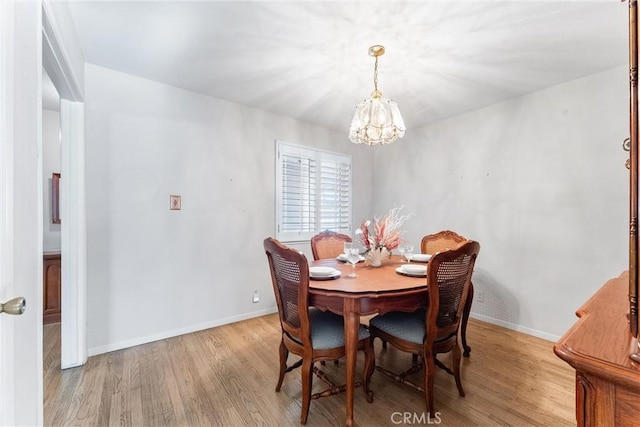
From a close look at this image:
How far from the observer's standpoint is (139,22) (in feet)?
6.21

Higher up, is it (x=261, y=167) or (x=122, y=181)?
(x=261, y=167)

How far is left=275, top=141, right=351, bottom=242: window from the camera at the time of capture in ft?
11.7

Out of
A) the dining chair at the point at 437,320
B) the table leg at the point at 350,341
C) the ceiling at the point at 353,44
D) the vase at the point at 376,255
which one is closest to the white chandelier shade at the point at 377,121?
the ceiling at the point at 353,44

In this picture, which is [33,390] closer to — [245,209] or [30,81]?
[30,81]

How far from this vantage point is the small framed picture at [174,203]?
9.17ft

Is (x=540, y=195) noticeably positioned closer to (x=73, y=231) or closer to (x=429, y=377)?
(x=429, y=377)

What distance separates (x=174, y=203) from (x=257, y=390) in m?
1.87

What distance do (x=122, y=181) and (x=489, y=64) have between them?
3.31m

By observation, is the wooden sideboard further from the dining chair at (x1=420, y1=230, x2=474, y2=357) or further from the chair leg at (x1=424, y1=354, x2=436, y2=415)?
the dining chair at (x1=420, y1=230, x2=474, y2=357)

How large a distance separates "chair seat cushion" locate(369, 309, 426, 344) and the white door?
1.71 m

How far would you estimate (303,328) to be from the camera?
1621mm

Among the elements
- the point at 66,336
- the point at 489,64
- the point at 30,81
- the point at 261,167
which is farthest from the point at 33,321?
the point at 489,64

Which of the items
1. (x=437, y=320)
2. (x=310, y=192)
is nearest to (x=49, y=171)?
(x=310, y=192)

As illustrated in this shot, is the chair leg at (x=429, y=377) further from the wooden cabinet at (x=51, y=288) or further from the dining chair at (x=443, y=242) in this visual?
the wooden cabinet at (x=51, y=288)
